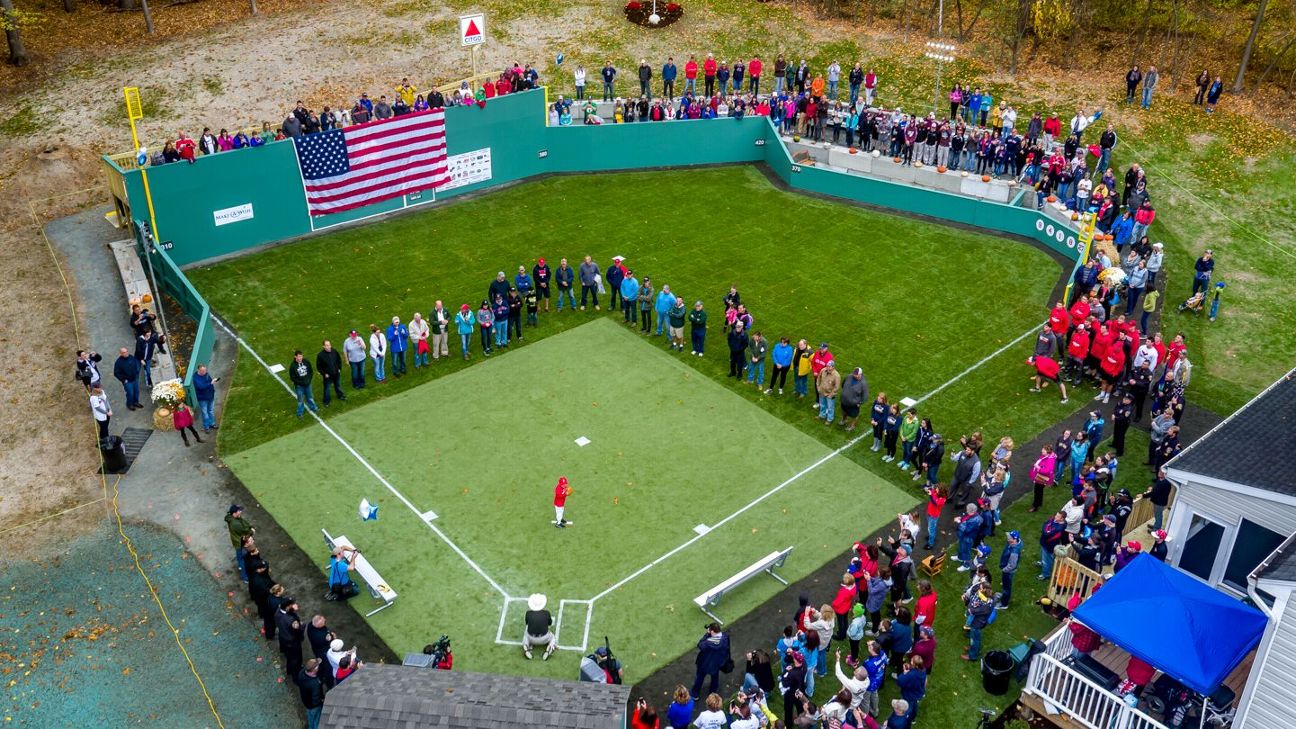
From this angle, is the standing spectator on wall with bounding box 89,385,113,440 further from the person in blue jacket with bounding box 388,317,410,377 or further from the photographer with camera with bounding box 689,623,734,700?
the photographer with camera with bounding box 689,623,734,700

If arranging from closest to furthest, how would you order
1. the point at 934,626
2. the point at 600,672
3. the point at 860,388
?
1. the point at 600,672
2. the point at 934,626
3. the point at 860,388

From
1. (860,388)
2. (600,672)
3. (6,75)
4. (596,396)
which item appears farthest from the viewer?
(6,75)

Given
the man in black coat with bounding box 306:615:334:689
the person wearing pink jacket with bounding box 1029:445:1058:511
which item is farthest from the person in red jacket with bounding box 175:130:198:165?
the person wearing pink jacket with bounding box 1029:445:1058:511

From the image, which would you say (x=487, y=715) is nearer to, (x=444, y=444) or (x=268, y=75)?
(x=444, y=444)

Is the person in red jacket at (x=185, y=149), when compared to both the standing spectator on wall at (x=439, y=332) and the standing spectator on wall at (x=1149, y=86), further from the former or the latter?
the standing spectator on wall at (x=1149, y=86)

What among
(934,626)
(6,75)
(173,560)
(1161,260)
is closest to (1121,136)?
(1161,260)

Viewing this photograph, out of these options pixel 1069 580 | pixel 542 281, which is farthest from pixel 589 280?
pixel 1069 580

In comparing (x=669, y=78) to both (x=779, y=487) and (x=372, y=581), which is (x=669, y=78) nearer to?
(x=779, y=487)
